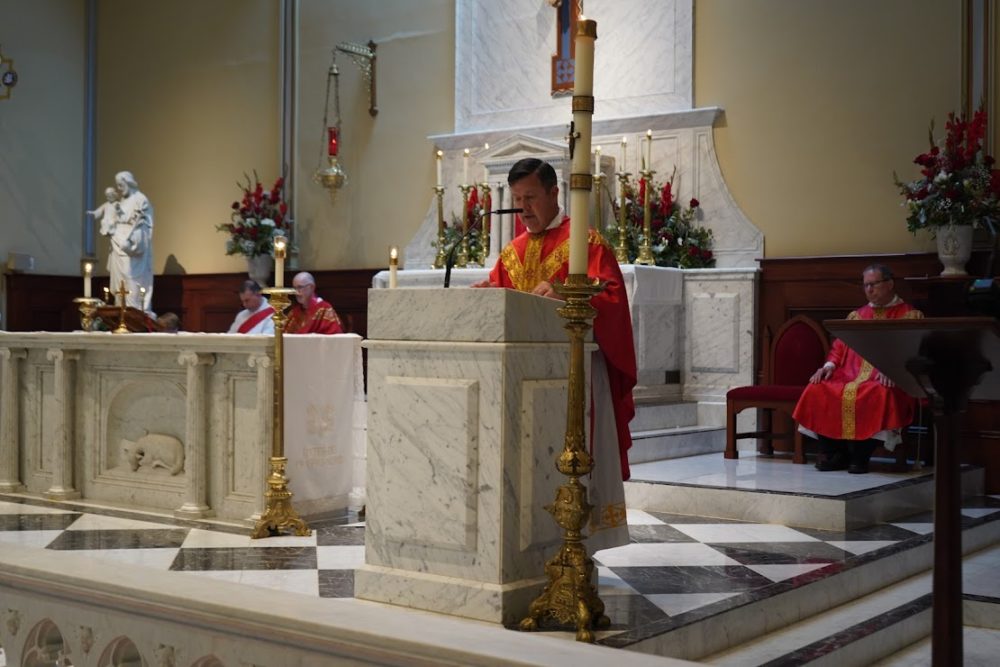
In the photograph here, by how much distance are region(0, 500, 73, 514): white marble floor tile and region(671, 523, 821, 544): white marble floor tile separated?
3434mm

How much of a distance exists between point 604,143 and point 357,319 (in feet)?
9.76

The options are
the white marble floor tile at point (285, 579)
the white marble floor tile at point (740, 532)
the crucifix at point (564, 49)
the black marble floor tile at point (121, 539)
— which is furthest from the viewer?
the crucifix at point (564, 49)

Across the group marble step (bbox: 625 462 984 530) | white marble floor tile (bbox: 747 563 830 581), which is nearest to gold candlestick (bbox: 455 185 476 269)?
marble step (bbox: 625 462 984 530)

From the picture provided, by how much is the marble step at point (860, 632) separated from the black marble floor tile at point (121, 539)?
110 inches

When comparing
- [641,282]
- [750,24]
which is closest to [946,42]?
[750,24]

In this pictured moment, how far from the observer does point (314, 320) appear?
8.70 meters

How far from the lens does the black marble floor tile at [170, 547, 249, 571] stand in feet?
15.8

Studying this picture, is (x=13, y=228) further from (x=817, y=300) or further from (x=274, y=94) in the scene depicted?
(x=817, y=300)

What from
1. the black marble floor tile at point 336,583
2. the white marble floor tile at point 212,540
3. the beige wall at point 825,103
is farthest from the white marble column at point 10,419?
the beige wall at point 825,103

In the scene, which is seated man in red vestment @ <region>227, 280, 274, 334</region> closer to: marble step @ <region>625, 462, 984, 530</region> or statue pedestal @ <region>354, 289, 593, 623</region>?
marble step @ <region>625, 462, 984, 530</region>

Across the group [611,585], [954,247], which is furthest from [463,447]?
[954,247]

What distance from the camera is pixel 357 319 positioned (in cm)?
1097

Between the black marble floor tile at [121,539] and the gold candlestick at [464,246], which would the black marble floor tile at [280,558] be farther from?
the gold candlestick at [464,246]

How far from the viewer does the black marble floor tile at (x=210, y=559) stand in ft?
15.8
